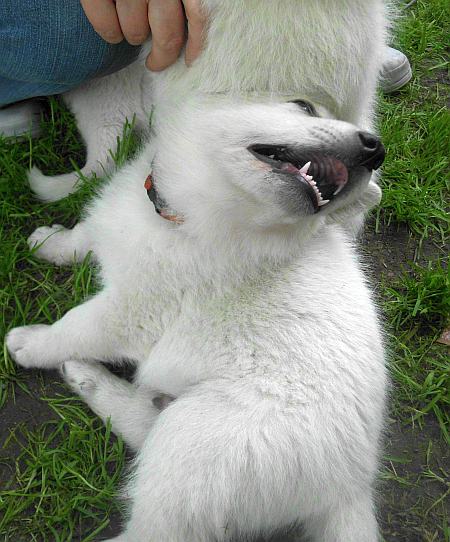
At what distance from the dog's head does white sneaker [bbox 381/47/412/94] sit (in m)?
1.48

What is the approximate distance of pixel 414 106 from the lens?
3205mm

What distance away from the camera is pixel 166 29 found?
1670 millimetres

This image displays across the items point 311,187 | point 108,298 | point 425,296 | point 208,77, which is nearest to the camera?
point 311,187

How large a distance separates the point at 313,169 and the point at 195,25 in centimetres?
49

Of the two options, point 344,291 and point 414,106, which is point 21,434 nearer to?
point 344,291

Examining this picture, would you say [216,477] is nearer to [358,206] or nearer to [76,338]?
[76,338]

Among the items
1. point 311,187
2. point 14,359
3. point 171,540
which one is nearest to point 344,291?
point 311,187

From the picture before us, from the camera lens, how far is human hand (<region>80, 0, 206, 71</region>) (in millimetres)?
1612

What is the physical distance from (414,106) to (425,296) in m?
1.23

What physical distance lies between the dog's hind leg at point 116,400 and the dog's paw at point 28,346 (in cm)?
10

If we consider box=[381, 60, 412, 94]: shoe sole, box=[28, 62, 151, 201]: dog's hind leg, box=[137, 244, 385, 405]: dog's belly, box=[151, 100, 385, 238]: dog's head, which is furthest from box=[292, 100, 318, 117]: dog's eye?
box=[381, 60, 412, 94]: shoe sole

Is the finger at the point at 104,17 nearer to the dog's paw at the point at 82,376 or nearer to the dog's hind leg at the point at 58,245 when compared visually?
the dog's hind leg at the point at 58,245

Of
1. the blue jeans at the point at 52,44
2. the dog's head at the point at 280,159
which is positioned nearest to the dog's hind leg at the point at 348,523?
the dog's head at the point at 280,159

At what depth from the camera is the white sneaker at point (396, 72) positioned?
9.70ft
